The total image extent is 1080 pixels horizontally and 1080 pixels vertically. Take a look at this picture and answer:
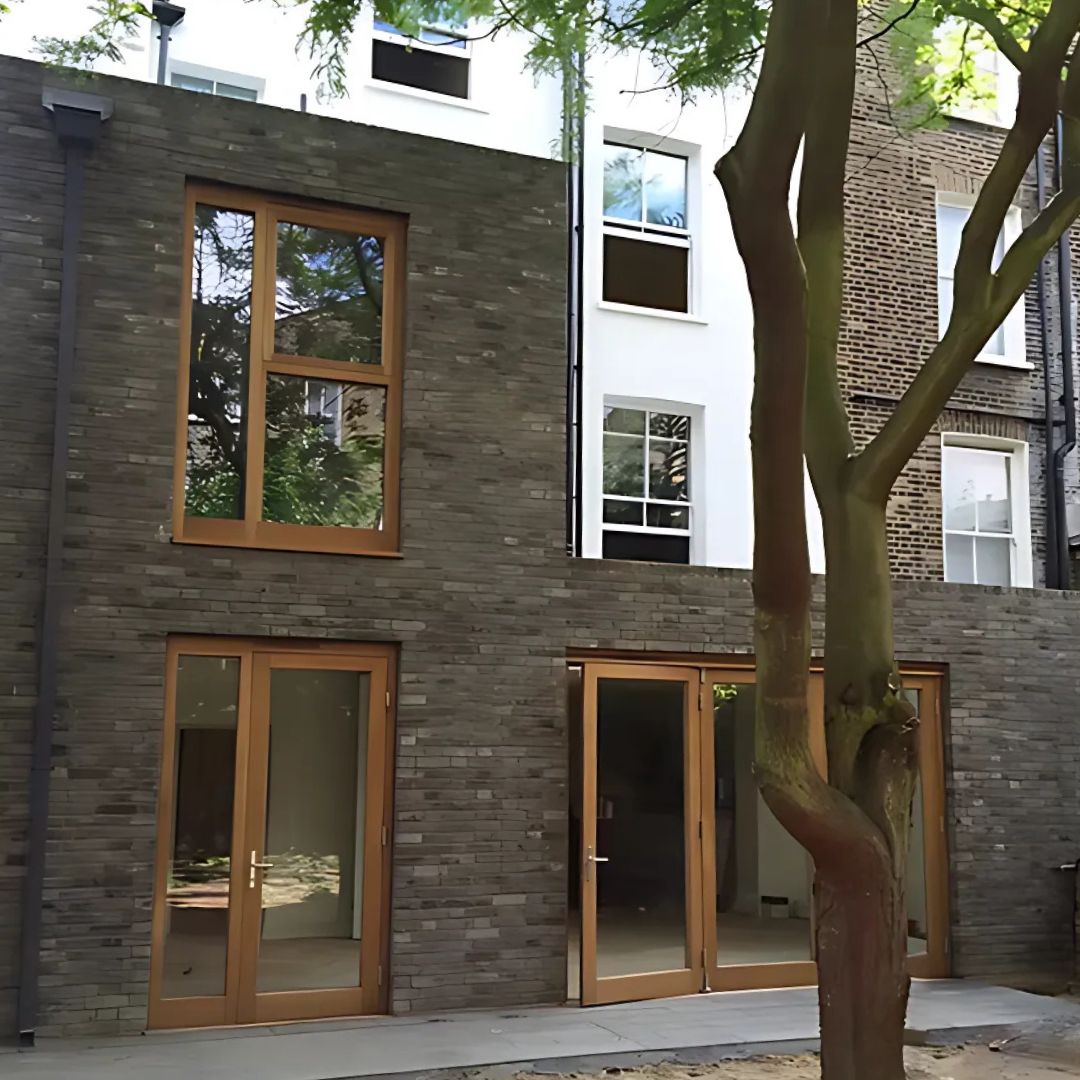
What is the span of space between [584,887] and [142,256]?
5306 millimetres

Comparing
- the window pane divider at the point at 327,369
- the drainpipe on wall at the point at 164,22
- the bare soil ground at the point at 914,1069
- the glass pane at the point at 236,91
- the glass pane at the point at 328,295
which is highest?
the drainpipe on wall at the point at 164,22

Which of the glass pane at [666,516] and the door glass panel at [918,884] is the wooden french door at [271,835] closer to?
the door glass panel at [918,884]

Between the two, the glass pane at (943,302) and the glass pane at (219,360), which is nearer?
the glass pane at (219,360)

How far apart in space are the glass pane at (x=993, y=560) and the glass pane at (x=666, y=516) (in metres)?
3.39

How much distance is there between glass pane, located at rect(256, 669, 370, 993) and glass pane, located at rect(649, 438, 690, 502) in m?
5.33

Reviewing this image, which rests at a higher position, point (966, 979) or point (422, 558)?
point (422, 558)

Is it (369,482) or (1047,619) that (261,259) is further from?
(1047,619)

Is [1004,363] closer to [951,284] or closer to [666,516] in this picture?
[951,284]

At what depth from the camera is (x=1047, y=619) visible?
1169cm

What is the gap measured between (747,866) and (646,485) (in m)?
4.56

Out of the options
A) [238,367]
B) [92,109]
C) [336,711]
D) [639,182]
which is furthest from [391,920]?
[639,182]

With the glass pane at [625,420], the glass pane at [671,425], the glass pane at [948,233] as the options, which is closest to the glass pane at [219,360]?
the glass pane at [625,420]

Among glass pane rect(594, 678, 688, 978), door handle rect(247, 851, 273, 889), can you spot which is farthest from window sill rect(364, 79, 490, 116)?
door handle rect(247, 851, 273, 889)

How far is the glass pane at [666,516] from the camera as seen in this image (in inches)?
532
